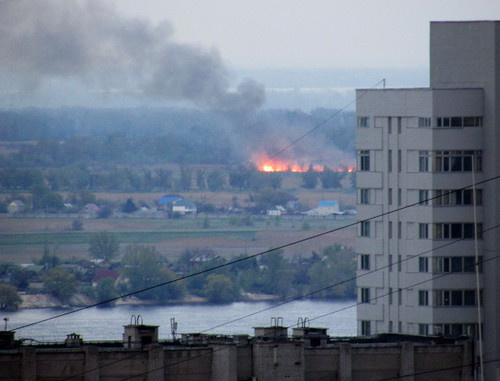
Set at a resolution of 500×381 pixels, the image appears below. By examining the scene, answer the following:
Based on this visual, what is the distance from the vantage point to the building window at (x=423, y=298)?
52.5 metres

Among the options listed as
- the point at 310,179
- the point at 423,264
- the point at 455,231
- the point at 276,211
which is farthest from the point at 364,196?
the point at 276,211

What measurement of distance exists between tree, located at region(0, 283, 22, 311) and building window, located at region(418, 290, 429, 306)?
2395 inches

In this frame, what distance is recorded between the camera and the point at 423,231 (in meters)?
53.4

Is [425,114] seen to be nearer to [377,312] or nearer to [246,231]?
[377,312]

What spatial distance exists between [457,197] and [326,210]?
104 metres

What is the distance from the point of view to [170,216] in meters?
154

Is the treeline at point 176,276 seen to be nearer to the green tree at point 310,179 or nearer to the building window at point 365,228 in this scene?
the green tree at point 310,179

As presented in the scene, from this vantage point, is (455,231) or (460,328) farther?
(455,231)

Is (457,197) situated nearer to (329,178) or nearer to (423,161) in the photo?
(423,161)

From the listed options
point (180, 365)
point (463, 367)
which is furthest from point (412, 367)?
point (180, 365)

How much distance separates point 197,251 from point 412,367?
100331 millimetres

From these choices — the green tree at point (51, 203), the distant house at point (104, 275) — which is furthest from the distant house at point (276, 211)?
the distant house at point (104, 275)

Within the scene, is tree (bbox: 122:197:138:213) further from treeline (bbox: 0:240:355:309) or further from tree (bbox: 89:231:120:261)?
tree (bbox: 89:231:120:261)

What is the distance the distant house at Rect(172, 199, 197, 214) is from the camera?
6121 inches
